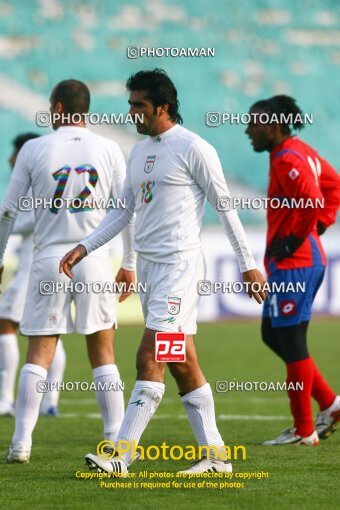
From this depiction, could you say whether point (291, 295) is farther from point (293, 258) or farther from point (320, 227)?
point (320, 227)

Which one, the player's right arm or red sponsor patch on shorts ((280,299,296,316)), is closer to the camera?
the player's right arm

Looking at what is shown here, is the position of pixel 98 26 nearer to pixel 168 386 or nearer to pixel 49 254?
pixel 168 386

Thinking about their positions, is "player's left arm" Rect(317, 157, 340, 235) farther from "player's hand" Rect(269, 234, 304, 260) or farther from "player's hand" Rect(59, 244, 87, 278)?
"player's hand" Rect(59, 244, 87, 278)

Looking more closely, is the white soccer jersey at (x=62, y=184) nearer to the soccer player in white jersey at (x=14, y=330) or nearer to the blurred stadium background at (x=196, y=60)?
the soccer player in white jersey at (x=14, y=330)

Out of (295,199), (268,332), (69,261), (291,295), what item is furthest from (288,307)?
(69,261)

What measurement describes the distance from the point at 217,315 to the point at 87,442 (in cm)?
1087

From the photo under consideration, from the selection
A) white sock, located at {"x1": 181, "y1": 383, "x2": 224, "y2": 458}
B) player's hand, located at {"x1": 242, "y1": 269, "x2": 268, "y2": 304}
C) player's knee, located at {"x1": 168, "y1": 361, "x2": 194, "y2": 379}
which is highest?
player's hand, located at {"x1": 242, "y1": 269, "x2": 268, "y2": 304}

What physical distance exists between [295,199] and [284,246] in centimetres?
30

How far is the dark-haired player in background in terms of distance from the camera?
627 centimetres

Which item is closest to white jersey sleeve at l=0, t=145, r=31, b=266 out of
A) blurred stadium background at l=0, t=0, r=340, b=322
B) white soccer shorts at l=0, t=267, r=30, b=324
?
white soccer shorts at l=0, t=267, r=30, b=324

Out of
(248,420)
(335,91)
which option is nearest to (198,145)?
(248,420)

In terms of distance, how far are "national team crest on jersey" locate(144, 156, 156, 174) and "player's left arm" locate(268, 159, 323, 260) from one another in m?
1.50

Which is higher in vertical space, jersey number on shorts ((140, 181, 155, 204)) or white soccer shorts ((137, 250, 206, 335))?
jersey number on shorts ((140, 181, 155, 204))

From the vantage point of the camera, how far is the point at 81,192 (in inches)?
227
